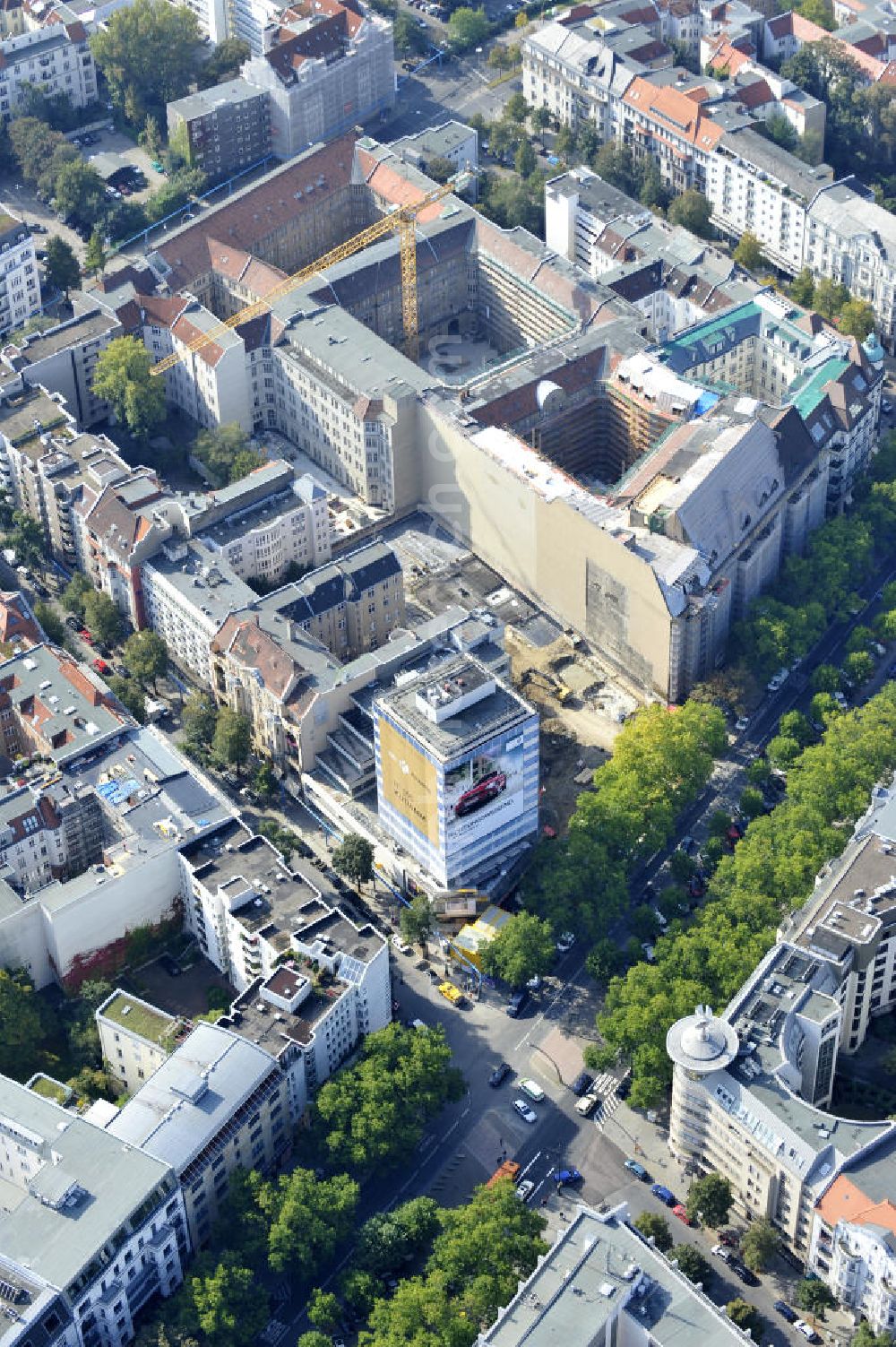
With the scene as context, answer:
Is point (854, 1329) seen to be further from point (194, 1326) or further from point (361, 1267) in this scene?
point (194, 1326)

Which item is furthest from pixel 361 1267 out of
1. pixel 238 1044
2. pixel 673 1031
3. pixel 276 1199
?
pixel 673 1031

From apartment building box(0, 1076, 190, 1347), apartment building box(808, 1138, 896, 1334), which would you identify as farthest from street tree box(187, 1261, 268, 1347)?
apartment building box(808, 1138, 896, 1334)

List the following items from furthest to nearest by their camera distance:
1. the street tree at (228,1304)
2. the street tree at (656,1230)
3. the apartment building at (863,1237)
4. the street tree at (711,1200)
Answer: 1. the street tree at (711,1200)
2. the street tree at (656,1230)
3. the street tree at (228,1304)
4. the apartment building at (863,1237)

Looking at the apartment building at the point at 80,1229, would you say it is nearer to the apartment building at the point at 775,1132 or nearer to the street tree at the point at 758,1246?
the apartment building at the point at 775,1132

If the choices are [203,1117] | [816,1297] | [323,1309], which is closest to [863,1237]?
[816,1297]

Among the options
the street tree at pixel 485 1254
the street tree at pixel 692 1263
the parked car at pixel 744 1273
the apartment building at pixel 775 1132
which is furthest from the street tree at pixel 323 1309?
the apartment building at pixel 775 1132

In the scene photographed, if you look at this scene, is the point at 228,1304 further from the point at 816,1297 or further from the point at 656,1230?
the point at 816,1297

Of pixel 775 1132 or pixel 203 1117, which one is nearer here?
pixel 775 1132
